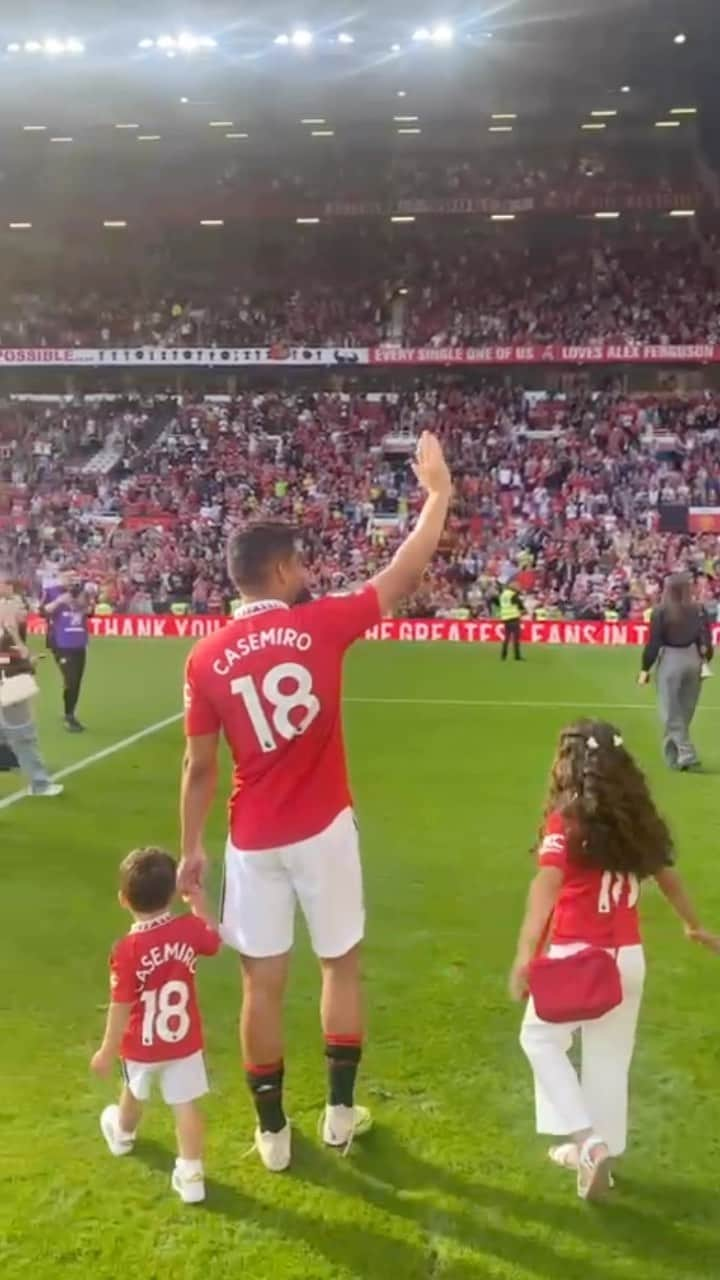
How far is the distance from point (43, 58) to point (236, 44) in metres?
5.34

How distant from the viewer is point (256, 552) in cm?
429

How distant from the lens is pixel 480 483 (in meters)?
36.7

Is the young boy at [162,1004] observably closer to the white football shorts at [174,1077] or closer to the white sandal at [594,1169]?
the white football shorts at [174,1077]

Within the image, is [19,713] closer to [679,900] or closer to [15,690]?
[15,690]

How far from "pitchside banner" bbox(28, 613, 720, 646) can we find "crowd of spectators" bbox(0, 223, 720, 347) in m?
15.1

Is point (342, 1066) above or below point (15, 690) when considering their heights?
below

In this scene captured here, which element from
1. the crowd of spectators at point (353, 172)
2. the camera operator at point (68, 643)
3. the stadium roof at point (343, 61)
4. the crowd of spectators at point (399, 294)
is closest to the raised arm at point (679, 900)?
the camera operator at point (68, 643)

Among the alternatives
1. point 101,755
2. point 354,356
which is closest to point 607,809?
point 101,755

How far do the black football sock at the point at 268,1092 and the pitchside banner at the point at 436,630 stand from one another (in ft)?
72.3

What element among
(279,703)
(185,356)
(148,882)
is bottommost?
(148,882)

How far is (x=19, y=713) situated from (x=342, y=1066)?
21.4ft

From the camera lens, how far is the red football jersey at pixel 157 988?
13.9 feet

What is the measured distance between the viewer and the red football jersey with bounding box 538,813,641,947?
4250mm

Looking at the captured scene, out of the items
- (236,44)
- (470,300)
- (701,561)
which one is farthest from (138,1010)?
(470,300)
